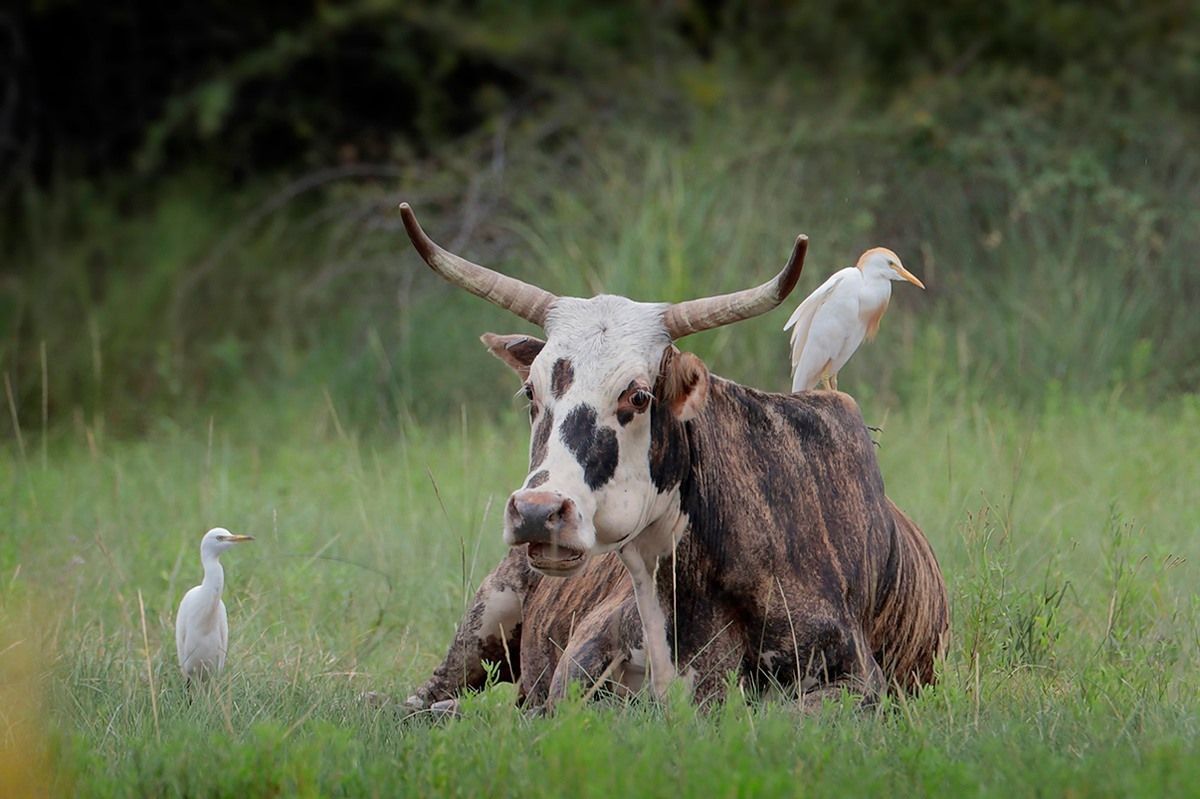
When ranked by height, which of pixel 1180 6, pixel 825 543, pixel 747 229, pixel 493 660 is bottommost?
pixel 493 660

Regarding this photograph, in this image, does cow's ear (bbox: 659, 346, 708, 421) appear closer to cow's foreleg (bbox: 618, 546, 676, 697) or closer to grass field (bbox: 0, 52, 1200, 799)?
cow's foreleg (bbox: 618, 546, 676, 697)

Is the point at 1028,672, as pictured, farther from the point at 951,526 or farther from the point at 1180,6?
the point at 1180,6

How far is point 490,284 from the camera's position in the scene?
5035 mm

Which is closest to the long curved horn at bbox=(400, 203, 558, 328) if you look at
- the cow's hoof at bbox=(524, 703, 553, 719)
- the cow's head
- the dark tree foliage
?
the cow's head

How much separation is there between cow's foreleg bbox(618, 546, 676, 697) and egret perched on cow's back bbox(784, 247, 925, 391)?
1405 mm

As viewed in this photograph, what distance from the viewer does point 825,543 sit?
16.5 ft

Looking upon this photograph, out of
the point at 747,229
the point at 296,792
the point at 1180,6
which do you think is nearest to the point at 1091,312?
the point at 747,229

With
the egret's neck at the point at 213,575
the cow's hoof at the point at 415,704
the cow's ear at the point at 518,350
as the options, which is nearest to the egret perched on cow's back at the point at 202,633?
the egret's neck at the point at 213,575

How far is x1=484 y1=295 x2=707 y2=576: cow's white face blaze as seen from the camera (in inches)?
175

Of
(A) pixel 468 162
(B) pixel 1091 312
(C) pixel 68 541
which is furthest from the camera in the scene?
(A) pixel 468 162

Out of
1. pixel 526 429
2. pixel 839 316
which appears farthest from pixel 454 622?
pixel 526 429

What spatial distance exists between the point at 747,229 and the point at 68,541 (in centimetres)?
475

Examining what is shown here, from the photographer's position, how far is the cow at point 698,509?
4.64m

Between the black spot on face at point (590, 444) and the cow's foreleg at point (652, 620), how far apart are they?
0.43 metres
